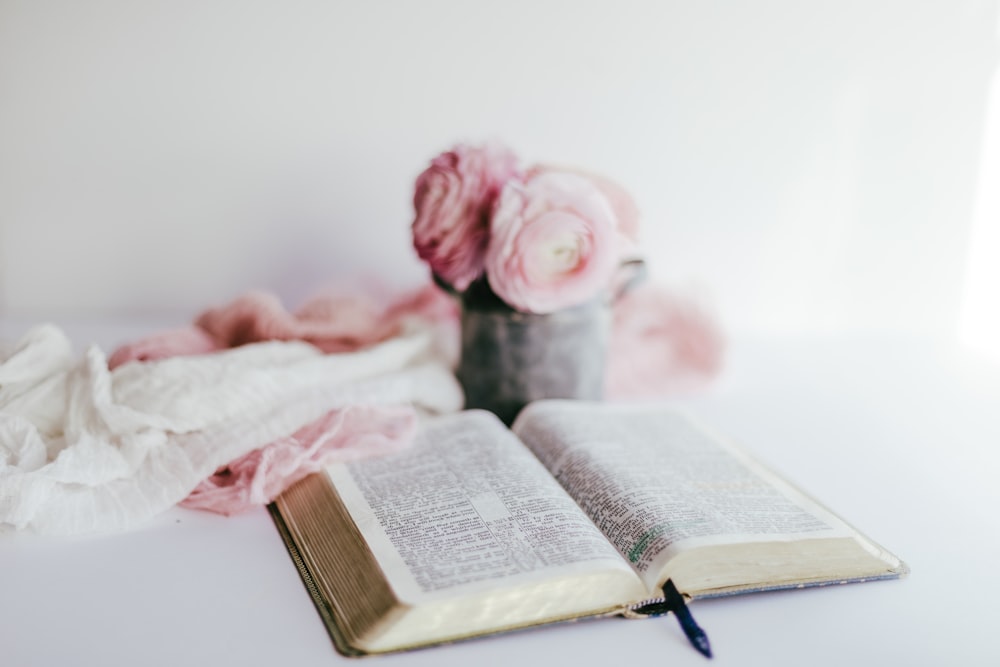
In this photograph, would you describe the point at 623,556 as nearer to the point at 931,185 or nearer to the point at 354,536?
the point at 354,536

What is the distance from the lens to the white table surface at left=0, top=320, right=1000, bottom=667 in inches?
21.5

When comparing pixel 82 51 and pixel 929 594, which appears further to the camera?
pixel 82 51

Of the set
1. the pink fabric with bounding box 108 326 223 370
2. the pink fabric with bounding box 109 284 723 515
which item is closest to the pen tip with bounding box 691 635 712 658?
the pink fabric with bounding box 109 284 723 515

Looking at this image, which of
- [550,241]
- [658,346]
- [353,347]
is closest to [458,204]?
[550,241]

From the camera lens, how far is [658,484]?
70 cm

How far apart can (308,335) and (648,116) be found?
56 centimetres

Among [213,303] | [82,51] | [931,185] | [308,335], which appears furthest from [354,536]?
[931,185]

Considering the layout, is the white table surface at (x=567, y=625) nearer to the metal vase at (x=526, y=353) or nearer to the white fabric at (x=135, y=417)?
the white fabric at (x=135, y=417)

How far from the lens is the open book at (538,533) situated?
56 cm

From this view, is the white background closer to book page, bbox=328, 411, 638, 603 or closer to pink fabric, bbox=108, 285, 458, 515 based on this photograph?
pink fabric, bbox=108, 285, 458, 515

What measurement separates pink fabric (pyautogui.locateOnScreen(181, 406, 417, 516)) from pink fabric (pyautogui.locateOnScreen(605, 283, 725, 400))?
0.31 meters

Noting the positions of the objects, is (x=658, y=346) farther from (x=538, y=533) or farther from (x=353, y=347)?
(x=538, y=533)

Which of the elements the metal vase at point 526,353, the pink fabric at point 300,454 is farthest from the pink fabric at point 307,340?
the metal vase at point 526,353

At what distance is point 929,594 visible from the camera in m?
0.63
